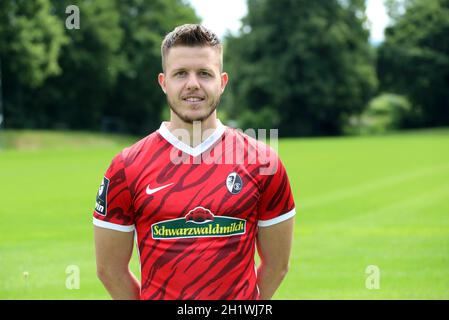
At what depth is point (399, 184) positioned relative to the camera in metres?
22.4

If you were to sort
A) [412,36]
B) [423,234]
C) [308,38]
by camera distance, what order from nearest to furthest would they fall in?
1. [423,234]
2. [412,36]
3. [308,38]

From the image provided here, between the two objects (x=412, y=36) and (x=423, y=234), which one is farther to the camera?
(x=412, y=36)

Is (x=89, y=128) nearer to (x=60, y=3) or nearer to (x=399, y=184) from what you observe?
(x=60, y=3)

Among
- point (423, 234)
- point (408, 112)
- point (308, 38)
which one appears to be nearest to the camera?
point (423, 234)

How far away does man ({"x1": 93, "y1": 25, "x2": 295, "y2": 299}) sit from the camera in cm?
316

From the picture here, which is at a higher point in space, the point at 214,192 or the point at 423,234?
the point at 214,192

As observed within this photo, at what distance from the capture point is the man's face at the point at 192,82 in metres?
3.14

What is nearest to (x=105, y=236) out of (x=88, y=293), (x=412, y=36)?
(x=88, y=293)

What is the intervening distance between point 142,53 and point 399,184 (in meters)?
47.7

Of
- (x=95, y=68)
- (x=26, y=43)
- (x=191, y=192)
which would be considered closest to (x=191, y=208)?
(x=191, y=192)

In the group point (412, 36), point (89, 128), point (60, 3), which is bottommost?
point (89, 128)

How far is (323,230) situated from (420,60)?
107 feet

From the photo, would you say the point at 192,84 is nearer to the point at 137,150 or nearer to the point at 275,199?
the point at 137,150

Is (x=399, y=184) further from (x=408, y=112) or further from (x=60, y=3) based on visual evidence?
(x=60, y=3)
